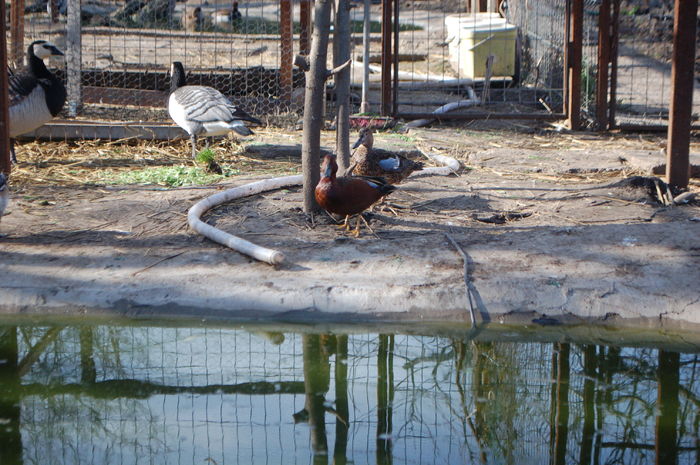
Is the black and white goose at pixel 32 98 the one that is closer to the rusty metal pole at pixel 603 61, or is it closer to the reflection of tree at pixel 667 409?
the rusty metal pole at pixel 603 61

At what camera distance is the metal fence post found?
10195 mm

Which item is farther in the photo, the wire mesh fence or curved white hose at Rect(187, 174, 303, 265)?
the wire mesh fence

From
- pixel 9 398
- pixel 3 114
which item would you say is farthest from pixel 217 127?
pixel 9 398

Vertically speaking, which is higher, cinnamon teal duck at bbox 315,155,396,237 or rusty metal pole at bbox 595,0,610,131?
rusty metal pole at bbox 595,0,610,131

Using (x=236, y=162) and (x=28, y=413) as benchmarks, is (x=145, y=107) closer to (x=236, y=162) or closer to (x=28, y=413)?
(x=236, y=162)

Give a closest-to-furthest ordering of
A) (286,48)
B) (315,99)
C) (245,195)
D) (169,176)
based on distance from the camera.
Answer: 1. (315,99)
2. (245,195)
3. (169,176)
4. (286,48)

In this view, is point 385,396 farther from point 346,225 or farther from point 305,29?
point 305,29

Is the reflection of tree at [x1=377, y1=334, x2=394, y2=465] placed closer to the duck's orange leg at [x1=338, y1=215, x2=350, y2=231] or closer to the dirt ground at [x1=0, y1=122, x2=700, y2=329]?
the dirt ground at [x1=0, y1=122, x2=700, y2=329]

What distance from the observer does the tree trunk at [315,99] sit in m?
5.87

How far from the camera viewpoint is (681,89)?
6637 mm

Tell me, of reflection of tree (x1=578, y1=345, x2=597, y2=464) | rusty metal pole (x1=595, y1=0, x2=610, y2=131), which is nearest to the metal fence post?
rusty metal pole (x1=595, y1=0, x2=610, y2=131)

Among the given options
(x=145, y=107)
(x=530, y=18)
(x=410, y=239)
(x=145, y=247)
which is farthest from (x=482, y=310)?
(x=530, y=18)

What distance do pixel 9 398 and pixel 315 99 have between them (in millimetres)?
2958

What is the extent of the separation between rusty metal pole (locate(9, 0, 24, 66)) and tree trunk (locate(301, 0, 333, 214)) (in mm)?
6671
